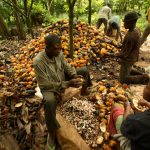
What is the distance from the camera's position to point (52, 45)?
354cm

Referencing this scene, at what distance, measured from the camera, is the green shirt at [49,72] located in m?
3.66

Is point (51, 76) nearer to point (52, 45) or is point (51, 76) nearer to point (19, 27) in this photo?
point (52, 45)

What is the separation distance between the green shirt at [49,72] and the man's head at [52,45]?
0.13 metres

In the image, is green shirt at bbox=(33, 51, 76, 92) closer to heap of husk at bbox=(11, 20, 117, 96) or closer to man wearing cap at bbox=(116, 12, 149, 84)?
heap of husk at bbox=(11, 20, 117, 96)

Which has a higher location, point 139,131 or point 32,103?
point 139,131

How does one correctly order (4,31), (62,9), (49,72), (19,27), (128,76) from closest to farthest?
(49,72)
(128,76)
(19,27)
(4,31)
(62,9)

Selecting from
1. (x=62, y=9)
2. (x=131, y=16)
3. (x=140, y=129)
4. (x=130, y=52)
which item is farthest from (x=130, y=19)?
(x=62, y=9)

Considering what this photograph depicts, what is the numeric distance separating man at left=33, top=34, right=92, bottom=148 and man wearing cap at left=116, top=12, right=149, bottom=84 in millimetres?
1414

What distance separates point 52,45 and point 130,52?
1.98 metres

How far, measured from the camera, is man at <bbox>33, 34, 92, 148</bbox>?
3570 millimetres

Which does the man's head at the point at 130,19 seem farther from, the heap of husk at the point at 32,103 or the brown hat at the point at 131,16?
the heap of husk at the point at 32,103

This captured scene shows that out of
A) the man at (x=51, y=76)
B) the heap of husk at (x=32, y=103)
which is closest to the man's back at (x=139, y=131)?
the man at (x=51, y=76)

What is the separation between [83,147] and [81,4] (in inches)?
415

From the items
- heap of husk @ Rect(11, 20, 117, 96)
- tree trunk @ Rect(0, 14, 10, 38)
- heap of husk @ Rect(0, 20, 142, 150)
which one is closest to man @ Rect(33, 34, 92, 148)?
heap of husk @ Rect(0, 20, 142, 150)
